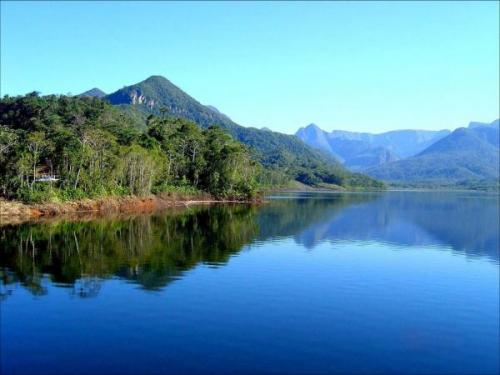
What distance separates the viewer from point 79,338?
16.8 m

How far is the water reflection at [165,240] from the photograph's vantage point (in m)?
27.2

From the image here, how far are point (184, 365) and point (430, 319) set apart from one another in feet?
37.1

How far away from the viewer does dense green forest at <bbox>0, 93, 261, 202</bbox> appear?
196ft

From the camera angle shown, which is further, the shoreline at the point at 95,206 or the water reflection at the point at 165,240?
the shoreline at the point at 95,206

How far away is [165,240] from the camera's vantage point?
41438mm

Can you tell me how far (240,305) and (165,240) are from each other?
2097 centimetres

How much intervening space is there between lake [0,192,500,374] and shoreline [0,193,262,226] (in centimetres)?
1294

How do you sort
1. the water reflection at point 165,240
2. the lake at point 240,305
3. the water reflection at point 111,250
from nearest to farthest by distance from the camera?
the lake at point 240,305 < the water reflection at point 111,250 < the water reflection at point 165,240

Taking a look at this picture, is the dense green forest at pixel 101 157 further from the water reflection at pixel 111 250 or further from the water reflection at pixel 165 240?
the water reflection at pixel 111 250

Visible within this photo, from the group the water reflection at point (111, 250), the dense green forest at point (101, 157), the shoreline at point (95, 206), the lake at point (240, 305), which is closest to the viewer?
the lake at point (240, 305)

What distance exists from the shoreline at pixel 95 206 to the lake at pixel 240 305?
12939 mm

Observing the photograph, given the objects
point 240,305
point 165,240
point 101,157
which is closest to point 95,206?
point 101,157

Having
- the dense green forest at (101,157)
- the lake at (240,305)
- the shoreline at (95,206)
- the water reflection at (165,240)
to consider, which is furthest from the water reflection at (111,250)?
the dense green forest at (101,157)

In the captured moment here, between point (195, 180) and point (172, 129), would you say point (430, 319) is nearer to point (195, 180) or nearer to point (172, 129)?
point (195, 180)
